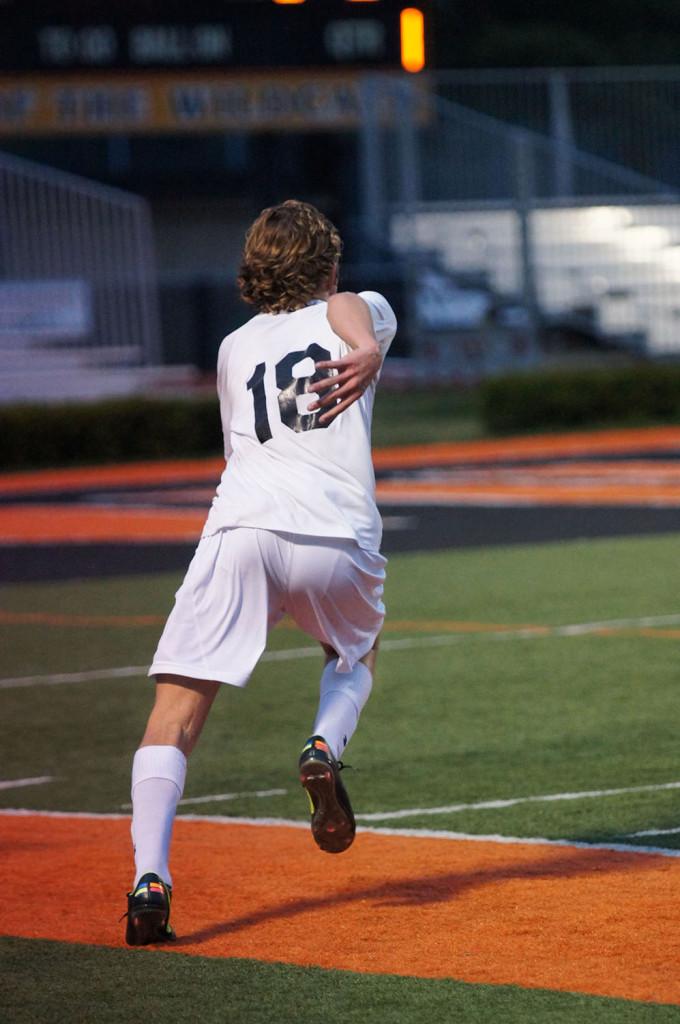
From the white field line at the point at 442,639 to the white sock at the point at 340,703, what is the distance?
4742mm

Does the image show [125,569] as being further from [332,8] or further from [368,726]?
Result: [332,8]

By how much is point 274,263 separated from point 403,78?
24.9 metres

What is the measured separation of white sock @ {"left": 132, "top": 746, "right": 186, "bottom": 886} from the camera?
475 centimetres

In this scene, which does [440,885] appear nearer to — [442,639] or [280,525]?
[280,525]

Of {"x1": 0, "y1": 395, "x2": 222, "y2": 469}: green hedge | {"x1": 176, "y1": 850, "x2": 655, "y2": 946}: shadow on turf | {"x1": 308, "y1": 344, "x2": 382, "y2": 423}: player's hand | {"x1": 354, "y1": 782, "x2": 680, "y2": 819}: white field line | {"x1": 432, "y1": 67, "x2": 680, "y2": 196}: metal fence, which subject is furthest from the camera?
{"x1": 432, "y1": 67, "x2": 680, "y2": 196}: metal fence

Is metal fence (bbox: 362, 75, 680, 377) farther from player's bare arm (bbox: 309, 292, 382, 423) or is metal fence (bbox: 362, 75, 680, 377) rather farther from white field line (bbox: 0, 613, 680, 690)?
player's bare arm (bbox: 309, 292, 382, 423)

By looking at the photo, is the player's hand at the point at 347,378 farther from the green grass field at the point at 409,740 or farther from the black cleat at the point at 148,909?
the green grass field at the point at 409,740

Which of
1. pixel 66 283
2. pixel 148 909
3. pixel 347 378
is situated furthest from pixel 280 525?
pixel 66 283

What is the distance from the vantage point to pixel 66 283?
90.9 feet

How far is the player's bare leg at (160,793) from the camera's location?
4.71 meters

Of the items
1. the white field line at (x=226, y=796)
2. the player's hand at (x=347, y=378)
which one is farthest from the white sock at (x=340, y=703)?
the white field line at (x=226, y=796)

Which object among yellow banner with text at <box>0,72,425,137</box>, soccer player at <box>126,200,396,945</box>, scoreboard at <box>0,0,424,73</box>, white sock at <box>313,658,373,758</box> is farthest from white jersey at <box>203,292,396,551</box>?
yellow banner with text at <box>0,72,425,137</box>

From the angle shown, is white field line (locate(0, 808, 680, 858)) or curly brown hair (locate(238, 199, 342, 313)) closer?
curly brown hair (locate(238, 199, 342, 313))

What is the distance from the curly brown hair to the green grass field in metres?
1.77
